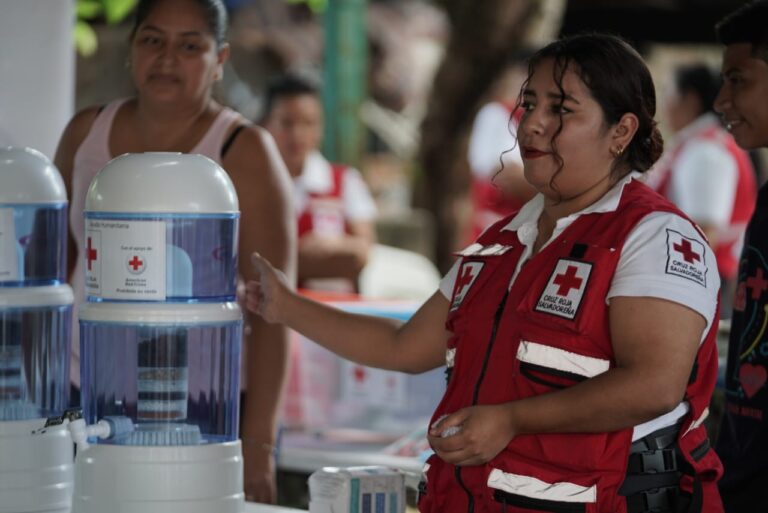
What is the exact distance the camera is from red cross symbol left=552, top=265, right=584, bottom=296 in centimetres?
239

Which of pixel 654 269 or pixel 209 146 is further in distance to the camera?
pixel 209 146

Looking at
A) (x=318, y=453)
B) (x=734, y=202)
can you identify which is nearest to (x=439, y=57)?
(x=734, y=202)

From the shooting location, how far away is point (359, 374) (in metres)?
5.30

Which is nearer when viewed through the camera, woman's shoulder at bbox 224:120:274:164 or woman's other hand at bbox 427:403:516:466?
woman's other hand at bbox 427:403:516:466

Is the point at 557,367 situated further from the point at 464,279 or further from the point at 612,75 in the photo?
the point at 612,75

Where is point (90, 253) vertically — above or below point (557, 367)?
above

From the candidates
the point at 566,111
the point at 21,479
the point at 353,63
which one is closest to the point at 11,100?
the point at 21,479

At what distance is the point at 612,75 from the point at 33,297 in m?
1.38

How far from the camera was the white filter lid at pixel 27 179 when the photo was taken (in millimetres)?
2959

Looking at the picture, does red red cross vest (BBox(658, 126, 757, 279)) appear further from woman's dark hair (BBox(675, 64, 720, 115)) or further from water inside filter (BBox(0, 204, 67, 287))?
water inside filter (BBox(0, 204, 67, 287))

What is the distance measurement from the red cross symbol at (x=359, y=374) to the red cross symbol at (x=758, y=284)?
2.33 meters

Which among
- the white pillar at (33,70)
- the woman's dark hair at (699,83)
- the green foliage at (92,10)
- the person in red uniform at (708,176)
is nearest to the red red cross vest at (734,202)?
the person in red uniform at (708,176)

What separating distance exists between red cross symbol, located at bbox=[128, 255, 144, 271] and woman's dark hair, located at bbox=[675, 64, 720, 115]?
500 centimetres

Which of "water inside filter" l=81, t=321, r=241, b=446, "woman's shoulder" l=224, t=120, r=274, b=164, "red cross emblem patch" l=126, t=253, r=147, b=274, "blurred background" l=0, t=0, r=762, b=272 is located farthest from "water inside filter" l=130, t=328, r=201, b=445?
"blurred background" l=0, t=0, r=762, b=272
